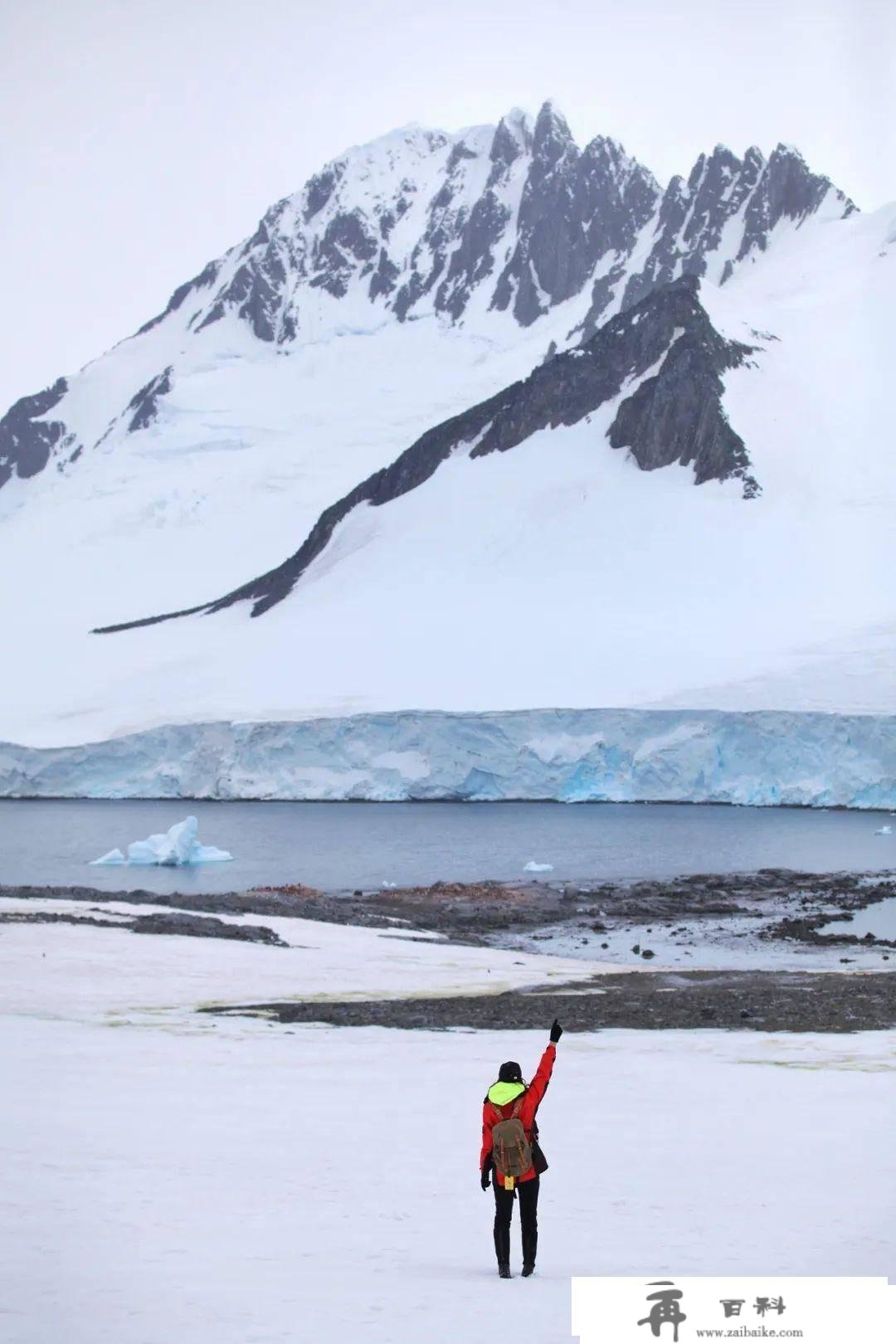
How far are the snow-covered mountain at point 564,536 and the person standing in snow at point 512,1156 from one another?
62.4m

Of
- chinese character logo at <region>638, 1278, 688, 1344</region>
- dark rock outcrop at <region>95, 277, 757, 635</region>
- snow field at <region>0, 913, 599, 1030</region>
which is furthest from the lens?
dark rock outcrop at <region>95, 277, 757, 635</region>

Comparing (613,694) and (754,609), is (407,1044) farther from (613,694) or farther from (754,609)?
(754,609)

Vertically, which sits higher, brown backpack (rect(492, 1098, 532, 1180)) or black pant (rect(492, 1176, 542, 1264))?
brown backpack (rect(492, 1098, 532, 1180))

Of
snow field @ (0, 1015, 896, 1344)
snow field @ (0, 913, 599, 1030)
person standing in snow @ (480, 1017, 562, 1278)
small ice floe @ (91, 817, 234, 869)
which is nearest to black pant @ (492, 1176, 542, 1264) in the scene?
person standing in snow @ (480, 1017, 562, 1278)

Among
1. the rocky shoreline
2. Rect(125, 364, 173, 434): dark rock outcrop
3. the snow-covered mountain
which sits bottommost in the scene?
the rocky shoreline

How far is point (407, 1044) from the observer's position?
17.5 m

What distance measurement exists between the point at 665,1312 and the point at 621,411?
10843cm

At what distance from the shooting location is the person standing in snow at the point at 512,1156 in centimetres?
898

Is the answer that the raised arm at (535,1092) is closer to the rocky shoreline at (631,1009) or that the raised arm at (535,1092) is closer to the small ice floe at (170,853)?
the rocky shoreline at (631,1009)

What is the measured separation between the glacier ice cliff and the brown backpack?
6139 centimetres

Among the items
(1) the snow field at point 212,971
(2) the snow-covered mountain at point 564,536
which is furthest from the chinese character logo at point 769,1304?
(2) the snow-covered mountain at point 564,536

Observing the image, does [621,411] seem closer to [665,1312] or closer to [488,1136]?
[488,1136]

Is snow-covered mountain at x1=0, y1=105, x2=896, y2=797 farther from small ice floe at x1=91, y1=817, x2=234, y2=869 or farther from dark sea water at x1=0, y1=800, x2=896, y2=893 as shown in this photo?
small ice floe at x1=91, y1=817, x2=234, y2=869

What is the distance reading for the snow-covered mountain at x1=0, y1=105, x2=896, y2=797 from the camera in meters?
82.6
